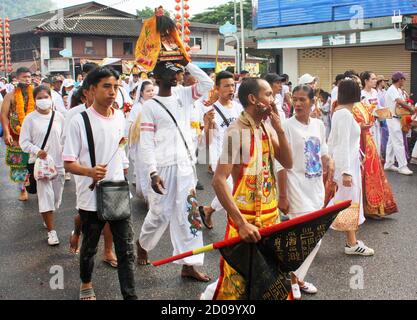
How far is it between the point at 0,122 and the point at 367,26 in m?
12.4

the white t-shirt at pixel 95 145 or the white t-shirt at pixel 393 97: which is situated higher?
the white t-shirt at pixel 393 97

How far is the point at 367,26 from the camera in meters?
16.7

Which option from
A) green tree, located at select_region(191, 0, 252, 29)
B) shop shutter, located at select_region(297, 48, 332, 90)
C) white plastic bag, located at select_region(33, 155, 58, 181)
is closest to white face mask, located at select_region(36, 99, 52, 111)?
white plastic bag, located at select_region(33, 155, 58, 181)

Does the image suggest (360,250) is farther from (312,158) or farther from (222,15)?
(222,15)

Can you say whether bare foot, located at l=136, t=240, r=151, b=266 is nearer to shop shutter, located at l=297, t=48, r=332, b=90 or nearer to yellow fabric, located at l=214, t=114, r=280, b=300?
yellow fabric, located at l=214, t=114, r=280, b=300

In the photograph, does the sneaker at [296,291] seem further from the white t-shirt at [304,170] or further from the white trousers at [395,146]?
the white trousers at [395,146]

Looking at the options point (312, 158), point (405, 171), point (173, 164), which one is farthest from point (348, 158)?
point (405, 171)

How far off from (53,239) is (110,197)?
2.15 metres

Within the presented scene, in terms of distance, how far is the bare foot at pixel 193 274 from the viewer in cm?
468

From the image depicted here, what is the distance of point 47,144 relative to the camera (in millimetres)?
6156

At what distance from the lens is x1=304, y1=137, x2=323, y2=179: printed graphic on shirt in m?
4.40

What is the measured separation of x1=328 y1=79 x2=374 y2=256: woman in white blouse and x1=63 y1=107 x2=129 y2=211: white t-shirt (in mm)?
2144

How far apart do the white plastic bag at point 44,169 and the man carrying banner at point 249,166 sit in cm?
311

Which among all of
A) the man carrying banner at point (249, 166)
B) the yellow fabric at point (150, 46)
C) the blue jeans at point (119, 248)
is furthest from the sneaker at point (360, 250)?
the yellow fabric at point (150, 46)
